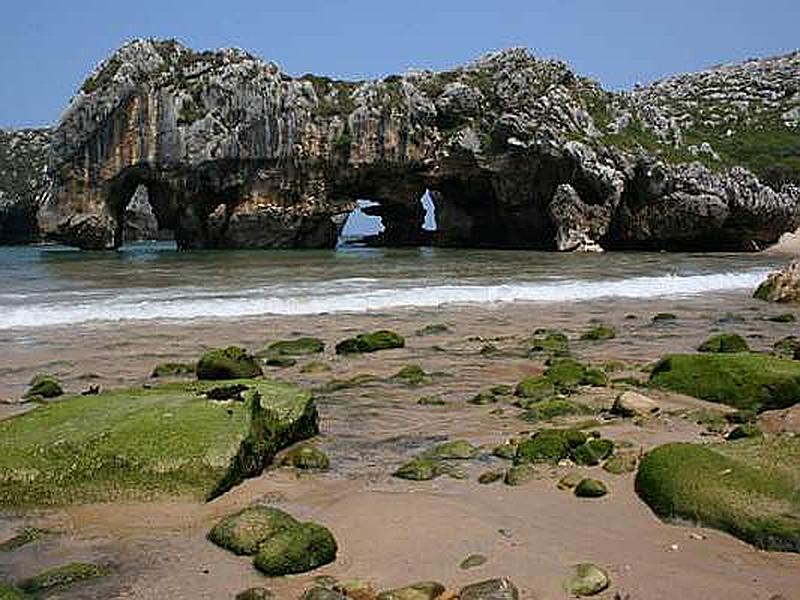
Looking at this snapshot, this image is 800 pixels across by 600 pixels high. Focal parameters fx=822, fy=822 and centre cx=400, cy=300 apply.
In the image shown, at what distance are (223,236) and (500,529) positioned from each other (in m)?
53.7

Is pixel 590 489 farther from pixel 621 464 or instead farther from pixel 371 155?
pixel 371 155

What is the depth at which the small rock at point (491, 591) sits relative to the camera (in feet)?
13.4

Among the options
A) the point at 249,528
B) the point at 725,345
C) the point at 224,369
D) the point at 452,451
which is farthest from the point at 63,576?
the point at 725,345

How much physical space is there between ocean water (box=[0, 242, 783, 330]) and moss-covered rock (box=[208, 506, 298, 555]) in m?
12.9

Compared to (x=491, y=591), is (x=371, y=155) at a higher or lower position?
higher

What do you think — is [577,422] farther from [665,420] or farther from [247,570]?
[247,570]

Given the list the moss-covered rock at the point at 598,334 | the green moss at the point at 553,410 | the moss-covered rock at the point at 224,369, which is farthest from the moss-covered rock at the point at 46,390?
the moss-covered rock at the point at 598,334

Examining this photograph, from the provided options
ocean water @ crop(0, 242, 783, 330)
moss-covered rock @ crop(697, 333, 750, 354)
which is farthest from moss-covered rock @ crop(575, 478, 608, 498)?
ocean water @ crop(0, 242, 783, 330)

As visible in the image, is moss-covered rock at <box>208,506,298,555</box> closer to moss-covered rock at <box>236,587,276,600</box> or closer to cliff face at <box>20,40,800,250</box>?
moss-covered rock at <box>236,587,276,600</box>

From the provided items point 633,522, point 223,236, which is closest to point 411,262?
point 223,236

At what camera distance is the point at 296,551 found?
4.64 metres

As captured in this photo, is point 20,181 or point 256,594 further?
point 20,181

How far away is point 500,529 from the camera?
5105 mm

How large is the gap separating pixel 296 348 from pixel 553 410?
5.65 meters
